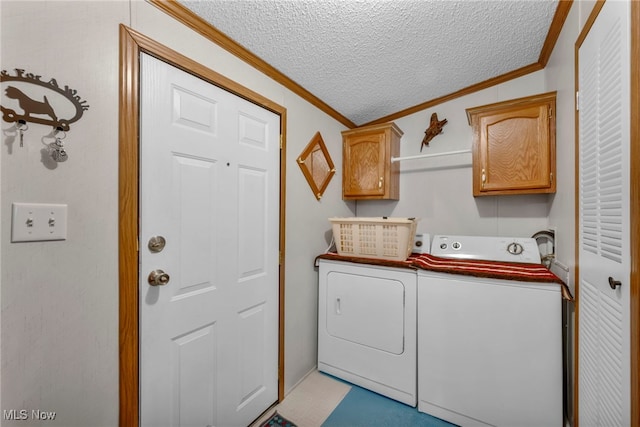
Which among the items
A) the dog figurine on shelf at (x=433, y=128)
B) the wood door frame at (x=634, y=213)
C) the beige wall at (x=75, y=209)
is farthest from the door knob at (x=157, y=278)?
the dog figurine on shelf at (x=433, y=128)

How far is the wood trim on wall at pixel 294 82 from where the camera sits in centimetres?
121

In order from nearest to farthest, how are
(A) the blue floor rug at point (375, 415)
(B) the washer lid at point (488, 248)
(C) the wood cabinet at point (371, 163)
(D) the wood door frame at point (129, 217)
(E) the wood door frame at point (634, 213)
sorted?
(E) the wood door frame at point (634, 213) < (D) the wood door frame at point (129, 217) < (A) the blue floor rug at point (375, 415) < (B) the washer lid at point (488, 248) < (C) the wood cabinet at point (371, 163)

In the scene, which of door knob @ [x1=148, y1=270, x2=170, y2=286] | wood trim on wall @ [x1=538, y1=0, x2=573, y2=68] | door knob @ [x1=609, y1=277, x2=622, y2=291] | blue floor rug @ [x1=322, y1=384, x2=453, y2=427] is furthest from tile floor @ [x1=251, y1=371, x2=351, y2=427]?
wood trim on wall @ [x1=538, y1=0, x2=573, y2=68]

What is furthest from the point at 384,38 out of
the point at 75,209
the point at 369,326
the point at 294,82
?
the point at 369,326

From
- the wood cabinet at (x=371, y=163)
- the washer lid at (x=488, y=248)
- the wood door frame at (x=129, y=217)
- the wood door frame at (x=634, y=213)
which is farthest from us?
the wood cabinet at (x=371, y=163)

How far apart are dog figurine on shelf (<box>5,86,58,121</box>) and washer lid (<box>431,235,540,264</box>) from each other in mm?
2219

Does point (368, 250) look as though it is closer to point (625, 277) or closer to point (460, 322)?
point (460, 322)

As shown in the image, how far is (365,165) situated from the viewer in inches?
93.0

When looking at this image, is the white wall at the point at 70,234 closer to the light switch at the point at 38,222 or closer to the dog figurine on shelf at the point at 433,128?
the light switch at the point at 38,222

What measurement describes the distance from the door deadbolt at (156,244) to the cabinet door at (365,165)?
166 centimetres

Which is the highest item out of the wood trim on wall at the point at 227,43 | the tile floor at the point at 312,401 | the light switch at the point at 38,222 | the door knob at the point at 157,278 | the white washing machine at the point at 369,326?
the wood trim on wall at the point at 227,43

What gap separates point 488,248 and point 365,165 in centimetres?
117

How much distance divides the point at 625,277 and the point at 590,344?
1.57ft

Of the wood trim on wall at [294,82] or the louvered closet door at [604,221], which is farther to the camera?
the wood trim on wall at [294,82]
